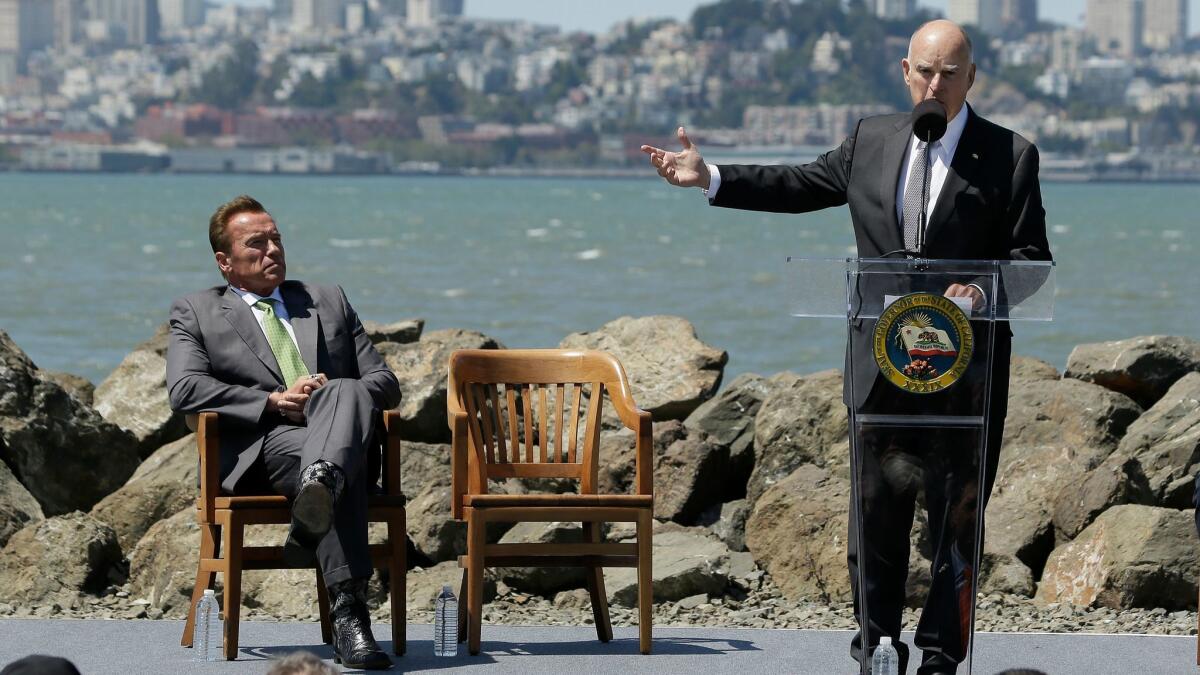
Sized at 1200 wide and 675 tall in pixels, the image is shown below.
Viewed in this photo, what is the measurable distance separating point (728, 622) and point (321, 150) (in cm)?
11595

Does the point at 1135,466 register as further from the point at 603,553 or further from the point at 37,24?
the point at 37,24

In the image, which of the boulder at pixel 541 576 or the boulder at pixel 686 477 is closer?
the boulder at pixel 541 576

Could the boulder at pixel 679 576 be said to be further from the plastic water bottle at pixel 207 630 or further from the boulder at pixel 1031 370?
the boulder at pixel 1031 370

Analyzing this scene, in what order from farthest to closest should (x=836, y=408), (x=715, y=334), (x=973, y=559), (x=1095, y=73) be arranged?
(x=1095, y=73), (x=715, y=334), (x=836, y=408), (x=973, y=559)

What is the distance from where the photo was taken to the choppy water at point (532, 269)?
23062 millimetres

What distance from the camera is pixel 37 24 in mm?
198000

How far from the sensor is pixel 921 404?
4.12 m

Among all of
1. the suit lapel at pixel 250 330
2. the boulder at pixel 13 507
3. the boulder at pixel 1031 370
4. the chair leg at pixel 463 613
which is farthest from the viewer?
the boulder at pixel 1031 370

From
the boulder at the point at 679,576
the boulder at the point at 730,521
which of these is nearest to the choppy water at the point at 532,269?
the boulder at the point at 679,576

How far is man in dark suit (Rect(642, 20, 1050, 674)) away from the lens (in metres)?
4.16

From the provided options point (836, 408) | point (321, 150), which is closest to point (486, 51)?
point (321, 150)

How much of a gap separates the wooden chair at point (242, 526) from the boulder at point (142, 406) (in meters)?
2.67

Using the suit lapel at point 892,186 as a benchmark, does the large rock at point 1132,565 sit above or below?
below

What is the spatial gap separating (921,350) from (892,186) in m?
0.38
